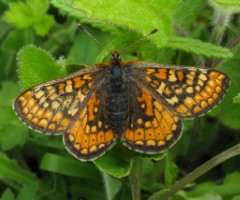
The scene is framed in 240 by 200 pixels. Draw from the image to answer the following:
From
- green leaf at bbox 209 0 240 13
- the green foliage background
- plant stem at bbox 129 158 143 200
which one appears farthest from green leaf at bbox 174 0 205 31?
plant stem at bbox 129 158 143 200

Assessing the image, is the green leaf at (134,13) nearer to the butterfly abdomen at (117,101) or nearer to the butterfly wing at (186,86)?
the butterfly wing at (186,86)

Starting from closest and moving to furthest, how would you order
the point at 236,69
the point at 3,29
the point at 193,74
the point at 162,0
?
the point at 162,0 < the point at 193,74 < the point at 236,69 < the point at 3,29

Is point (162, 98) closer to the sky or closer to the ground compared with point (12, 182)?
closer to the sky

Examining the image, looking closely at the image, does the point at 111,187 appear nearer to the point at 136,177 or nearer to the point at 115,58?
the point at 136,177

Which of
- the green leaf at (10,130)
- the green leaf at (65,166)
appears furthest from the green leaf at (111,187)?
the green leaf at (10,130)

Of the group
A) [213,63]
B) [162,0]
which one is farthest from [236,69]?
[162,0]

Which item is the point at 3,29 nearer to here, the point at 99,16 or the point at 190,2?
the point at 190,2

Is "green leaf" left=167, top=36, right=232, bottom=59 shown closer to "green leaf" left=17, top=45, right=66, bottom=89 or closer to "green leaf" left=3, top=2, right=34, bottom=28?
"green leaf" left=17, top=45, right=66, bottom=89
